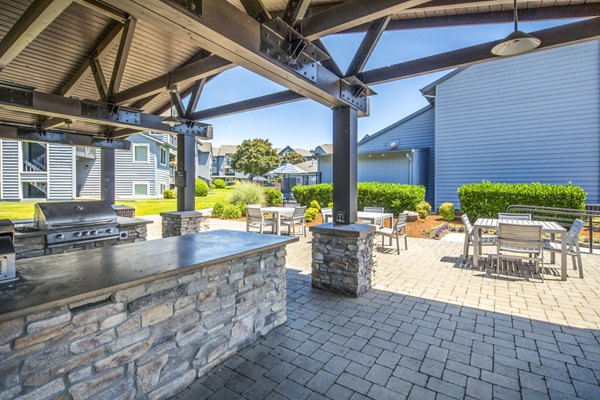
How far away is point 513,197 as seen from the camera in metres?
9.13

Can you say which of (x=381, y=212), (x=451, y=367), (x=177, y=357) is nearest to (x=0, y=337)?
(x=177, y=357)

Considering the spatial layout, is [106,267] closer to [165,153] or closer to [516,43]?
[516,43]

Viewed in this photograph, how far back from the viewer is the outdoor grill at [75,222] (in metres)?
4.44

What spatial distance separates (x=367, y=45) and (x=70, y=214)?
4.96 metres

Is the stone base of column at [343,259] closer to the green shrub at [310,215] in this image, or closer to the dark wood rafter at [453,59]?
the dark wood rafter at [453,59]

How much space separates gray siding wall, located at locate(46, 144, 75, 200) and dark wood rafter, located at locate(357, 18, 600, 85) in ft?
52.1

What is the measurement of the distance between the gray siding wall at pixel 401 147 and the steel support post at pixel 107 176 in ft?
33.6

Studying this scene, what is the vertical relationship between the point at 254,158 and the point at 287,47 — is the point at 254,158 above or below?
above

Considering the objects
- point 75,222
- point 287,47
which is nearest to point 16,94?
point 75,222

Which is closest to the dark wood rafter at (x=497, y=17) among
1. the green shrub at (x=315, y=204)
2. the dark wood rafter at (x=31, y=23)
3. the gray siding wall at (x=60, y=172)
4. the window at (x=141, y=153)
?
the dark wood rafter at (x=31, y=23)

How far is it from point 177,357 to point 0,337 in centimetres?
113

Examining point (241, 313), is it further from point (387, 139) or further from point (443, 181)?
point (387, 139)

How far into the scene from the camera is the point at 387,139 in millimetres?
14562

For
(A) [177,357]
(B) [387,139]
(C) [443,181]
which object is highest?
(B) [387,139]
